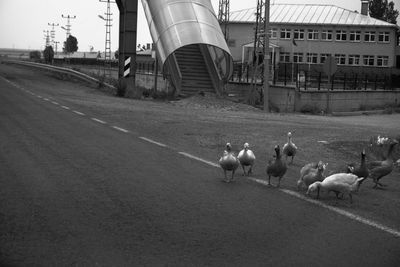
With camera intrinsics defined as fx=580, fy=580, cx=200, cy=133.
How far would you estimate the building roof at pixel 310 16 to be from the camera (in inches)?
3109

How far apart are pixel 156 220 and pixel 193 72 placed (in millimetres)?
30751

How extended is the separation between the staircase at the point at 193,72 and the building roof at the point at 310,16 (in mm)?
45430

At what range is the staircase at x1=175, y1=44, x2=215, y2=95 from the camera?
117 ft

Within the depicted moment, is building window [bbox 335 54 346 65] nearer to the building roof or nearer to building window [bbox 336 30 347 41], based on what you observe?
building window [bbox 336 30 347 41]

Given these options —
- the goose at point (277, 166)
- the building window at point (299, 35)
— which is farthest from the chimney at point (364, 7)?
the goose at point (277, 166)

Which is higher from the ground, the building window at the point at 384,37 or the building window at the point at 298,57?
the building window at the point at 384,37

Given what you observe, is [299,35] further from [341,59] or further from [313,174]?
[313,174]

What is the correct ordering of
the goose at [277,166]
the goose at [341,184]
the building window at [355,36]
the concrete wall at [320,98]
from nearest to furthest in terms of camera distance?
the goose at [341,184] → the goose at [277,166] → the concrete wall at [320,98] → the building window at [355,36]

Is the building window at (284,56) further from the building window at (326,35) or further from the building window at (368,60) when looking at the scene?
the building window at (368,60)

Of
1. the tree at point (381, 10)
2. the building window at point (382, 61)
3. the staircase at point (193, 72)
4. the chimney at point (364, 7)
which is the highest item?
the tree at point (381, 10)

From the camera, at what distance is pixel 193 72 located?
36844 mm

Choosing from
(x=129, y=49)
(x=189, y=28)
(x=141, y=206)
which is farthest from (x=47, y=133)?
(x=129, y=49)

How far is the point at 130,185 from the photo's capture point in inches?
325

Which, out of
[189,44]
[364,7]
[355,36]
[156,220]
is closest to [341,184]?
[156,220]
